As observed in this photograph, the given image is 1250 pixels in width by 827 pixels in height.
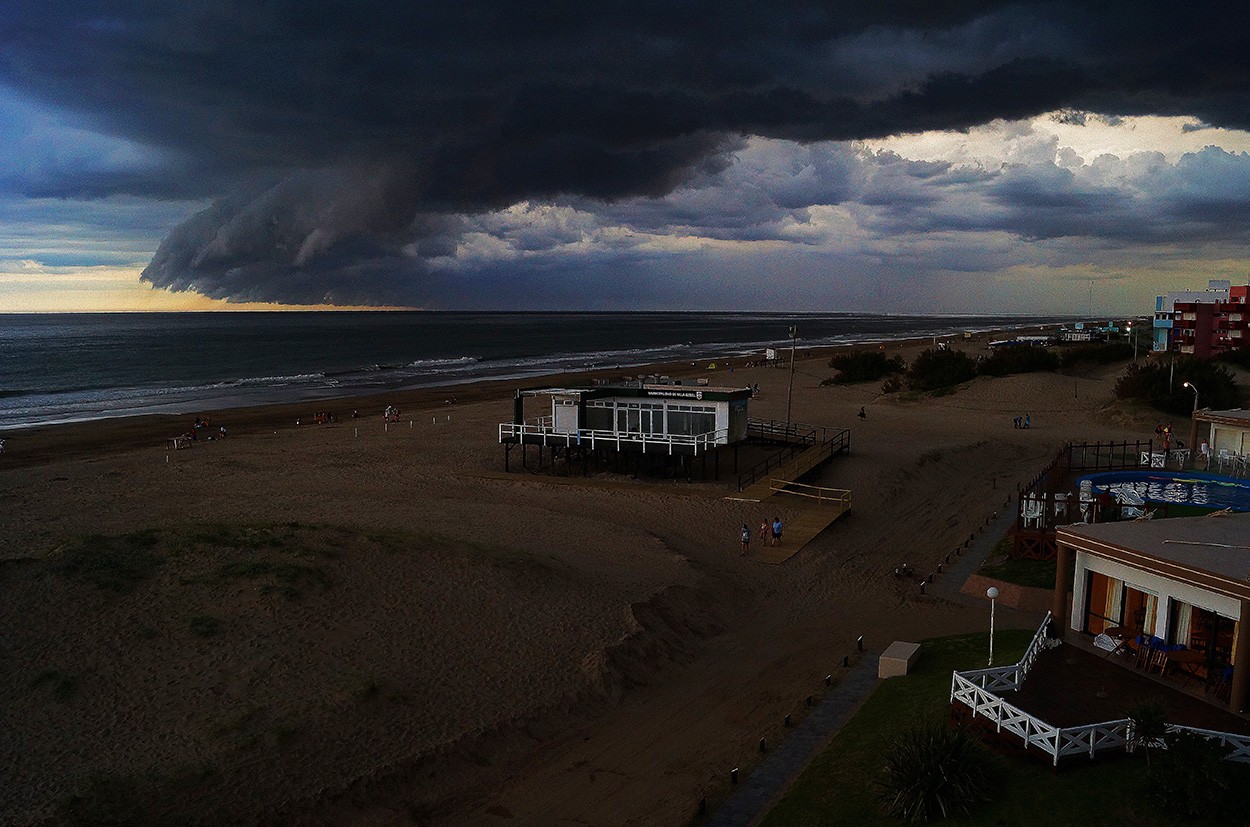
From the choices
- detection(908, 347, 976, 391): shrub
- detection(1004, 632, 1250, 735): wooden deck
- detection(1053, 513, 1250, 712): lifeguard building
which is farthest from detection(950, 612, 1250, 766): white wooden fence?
detection(908, 347, 976, 391): shrub

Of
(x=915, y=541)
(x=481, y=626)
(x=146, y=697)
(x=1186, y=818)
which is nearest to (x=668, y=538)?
(x=915, y=541)

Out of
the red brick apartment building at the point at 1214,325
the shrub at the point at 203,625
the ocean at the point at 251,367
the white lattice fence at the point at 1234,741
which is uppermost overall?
the red brick apartment building at the point at 1214,325

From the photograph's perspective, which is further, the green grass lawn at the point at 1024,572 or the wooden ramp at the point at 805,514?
the wooden ramp at the point at 805,514

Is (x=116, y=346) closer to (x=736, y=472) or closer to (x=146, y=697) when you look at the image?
(x=736, y=472)

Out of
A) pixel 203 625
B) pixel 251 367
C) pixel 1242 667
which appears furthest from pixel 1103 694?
pixel 251 367

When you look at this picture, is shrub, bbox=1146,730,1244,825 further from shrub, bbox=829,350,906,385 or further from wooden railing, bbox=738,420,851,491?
shrub, bbox=829,350,906,385

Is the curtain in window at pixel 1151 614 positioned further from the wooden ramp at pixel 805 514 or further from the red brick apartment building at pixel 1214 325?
the red brick apartment building at pixel 1214 325

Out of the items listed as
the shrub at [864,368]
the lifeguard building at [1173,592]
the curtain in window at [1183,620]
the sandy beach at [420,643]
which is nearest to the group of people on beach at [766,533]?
the sandy beach at [420,643]
